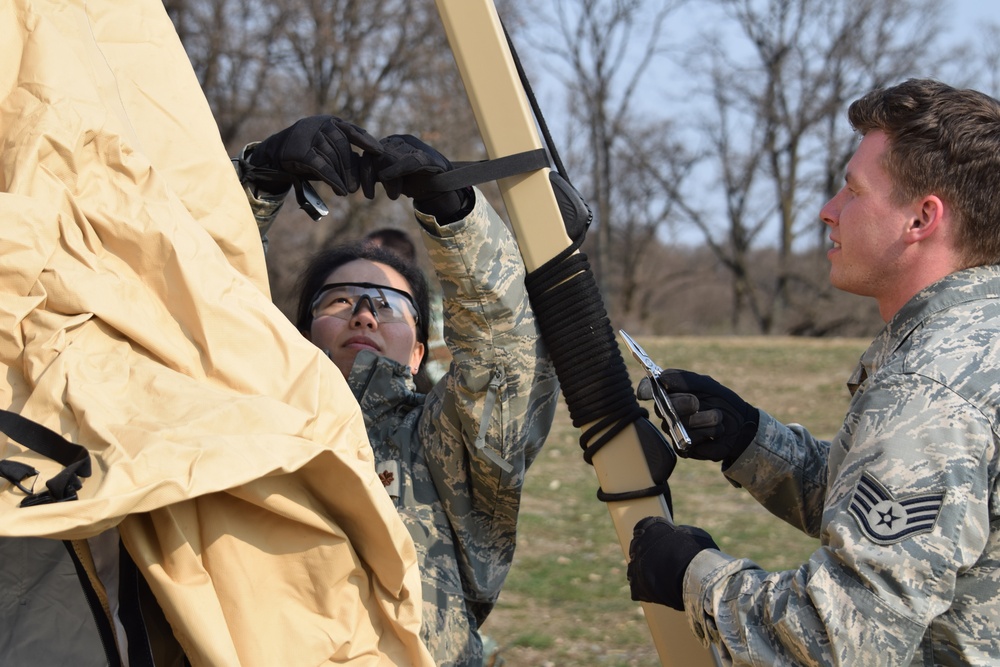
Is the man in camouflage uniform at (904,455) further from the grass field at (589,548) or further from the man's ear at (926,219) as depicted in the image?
the grass field at (589,548)

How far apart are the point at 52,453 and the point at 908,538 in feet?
4.46

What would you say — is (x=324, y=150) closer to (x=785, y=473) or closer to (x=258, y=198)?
(x=258, y=198)

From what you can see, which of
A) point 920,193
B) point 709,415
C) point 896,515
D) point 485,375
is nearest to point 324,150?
point 485,375

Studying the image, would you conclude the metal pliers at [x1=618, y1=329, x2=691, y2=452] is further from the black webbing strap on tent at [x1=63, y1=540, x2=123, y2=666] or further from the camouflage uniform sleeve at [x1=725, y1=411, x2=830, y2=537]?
the black webbing strap on tent at [x1=63, y1=540, x2=123, y2=666]

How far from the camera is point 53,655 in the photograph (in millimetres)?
1613

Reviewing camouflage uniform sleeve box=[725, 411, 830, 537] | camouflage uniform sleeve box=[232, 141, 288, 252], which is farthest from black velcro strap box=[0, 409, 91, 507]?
camouflage uniform sleeve box=[725, 411, 830, 537]

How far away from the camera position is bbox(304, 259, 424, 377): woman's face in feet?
9.40

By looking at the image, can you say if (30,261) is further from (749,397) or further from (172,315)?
(749,397)

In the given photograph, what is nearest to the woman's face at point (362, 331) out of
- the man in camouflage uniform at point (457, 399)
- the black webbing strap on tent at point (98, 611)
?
the man in camouflage uniform at point (457, 399)

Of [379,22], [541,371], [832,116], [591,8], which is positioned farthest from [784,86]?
[541,371]

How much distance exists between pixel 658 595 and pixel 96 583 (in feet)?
3.53

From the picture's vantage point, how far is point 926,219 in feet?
6.75

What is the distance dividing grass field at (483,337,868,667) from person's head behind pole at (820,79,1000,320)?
3.79m

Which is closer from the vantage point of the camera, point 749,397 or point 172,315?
point 172,315
